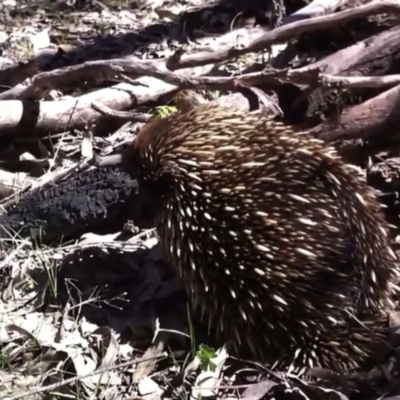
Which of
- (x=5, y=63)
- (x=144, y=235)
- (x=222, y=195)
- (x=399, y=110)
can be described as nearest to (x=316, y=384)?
(x=222, y=195)

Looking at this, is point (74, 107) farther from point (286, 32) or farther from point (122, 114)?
point (286, 32)

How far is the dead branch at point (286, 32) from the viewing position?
190 inches

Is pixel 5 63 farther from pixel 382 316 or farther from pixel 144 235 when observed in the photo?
pixel 382 316

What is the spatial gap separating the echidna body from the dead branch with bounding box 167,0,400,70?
96 centimetres

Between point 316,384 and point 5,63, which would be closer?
point 316,384

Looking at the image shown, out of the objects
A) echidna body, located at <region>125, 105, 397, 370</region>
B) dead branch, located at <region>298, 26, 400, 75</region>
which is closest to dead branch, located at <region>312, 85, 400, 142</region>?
dead branch, located at <region>298, 26, 400, 75</region>

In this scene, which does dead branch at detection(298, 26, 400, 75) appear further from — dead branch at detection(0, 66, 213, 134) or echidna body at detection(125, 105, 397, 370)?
echidna body at detection(125, 105, 397, 370)

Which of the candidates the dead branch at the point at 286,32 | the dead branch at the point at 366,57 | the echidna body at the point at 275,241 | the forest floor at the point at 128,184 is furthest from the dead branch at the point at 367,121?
the echidna body at the point at 275,241

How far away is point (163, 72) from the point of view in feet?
15.0

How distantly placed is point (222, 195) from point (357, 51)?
1.63m

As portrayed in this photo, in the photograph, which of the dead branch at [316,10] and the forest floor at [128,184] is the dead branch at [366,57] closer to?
the forest floor at [128,184]

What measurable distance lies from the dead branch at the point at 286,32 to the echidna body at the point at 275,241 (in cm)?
96

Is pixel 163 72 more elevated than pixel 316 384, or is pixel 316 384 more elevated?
pixel 163 72

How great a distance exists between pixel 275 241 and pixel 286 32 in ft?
5.79
